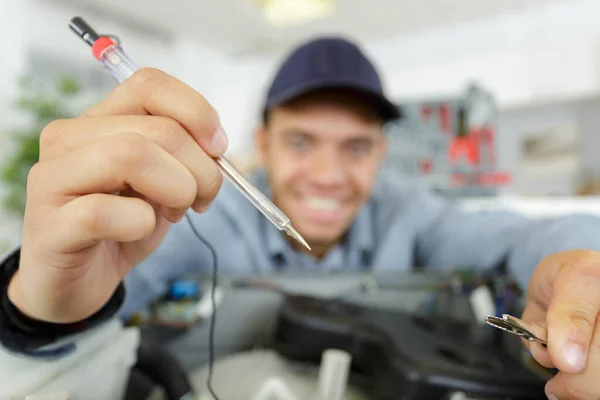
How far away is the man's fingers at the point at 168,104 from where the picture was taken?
24 centimetres

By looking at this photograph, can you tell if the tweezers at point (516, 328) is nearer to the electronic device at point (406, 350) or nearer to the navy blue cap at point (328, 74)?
the electronic device at point (406, 350)

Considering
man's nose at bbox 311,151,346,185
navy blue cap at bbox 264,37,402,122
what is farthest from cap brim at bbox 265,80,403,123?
man's nose at bbox 311,151,346,185

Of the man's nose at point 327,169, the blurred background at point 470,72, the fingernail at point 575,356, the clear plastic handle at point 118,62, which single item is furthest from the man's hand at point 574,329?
the blurred background at point 470,72

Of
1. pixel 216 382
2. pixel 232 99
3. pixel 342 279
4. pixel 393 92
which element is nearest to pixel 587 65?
pixel 393 92

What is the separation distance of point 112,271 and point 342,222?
1.66 ft

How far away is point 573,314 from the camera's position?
0.23 m

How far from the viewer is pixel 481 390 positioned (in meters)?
0.28

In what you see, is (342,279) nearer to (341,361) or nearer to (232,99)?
(341,361)

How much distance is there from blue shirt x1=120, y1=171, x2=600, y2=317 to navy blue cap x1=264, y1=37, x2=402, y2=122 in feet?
0.58

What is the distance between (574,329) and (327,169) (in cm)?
48

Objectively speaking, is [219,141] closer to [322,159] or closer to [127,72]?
[127,72]

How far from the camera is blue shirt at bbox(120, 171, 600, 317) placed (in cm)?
41

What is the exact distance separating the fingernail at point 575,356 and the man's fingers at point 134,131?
0.19m

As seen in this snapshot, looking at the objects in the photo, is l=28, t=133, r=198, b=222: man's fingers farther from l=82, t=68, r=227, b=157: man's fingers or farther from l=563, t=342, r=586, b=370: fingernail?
l=563, t=342, r=586, b=370: fingernail
